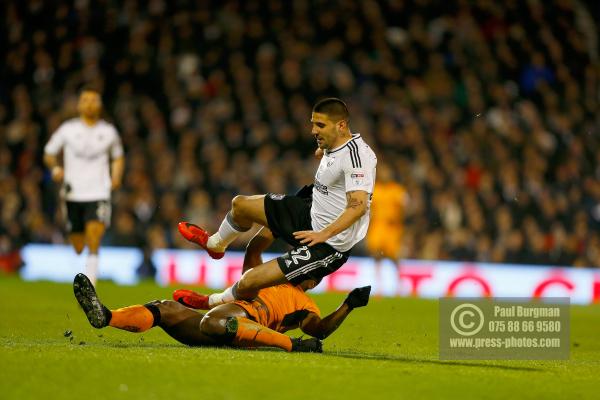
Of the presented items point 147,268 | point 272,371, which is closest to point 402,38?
point 147,268

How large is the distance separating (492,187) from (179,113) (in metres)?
5.95

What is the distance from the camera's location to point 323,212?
8695 mm

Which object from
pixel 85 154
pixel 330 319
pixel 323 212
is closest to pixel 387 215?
pixel 85 154

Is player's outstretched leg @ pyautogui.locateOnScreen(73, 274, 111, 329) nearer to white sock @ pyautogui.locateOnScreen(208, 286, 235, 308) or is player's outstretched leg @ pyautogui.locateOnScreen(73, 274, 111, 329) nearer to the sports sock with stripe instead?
the sports sock with stripe

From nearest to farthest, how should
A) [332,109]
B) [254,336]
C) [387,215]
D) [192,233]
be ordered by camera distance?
[254,336], [332,109], [192,233], [387,215]

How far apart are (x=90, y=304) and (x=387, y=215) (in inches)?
383

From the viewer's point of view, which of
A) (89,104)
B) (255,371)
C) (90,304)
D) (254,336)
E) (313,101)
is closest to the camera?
(255,371)

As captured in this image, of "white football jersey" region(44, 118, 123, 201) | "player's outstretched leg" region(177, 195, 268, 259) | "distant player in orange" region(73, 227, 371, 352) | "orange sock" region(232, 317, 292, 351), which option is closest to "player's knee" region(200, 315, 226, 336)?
"distant player in orange" region(73, 227, 371, 352)

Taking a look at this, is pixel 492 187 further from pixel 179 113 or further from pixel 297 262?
pixel 297 262

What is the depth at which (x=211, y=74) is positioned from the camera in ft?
66.8

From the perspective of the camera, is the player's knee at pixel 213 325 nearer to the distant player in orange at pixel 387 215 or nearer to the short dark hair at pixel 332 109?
the short dark hair at pixel 332 109

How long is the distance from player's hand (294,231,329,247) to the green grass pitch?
87 centimetres

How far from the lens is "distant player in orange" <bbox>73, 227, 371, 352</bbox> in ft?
25.4

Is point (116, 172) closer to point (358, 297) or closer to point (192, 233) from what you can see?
point (192, 233)
